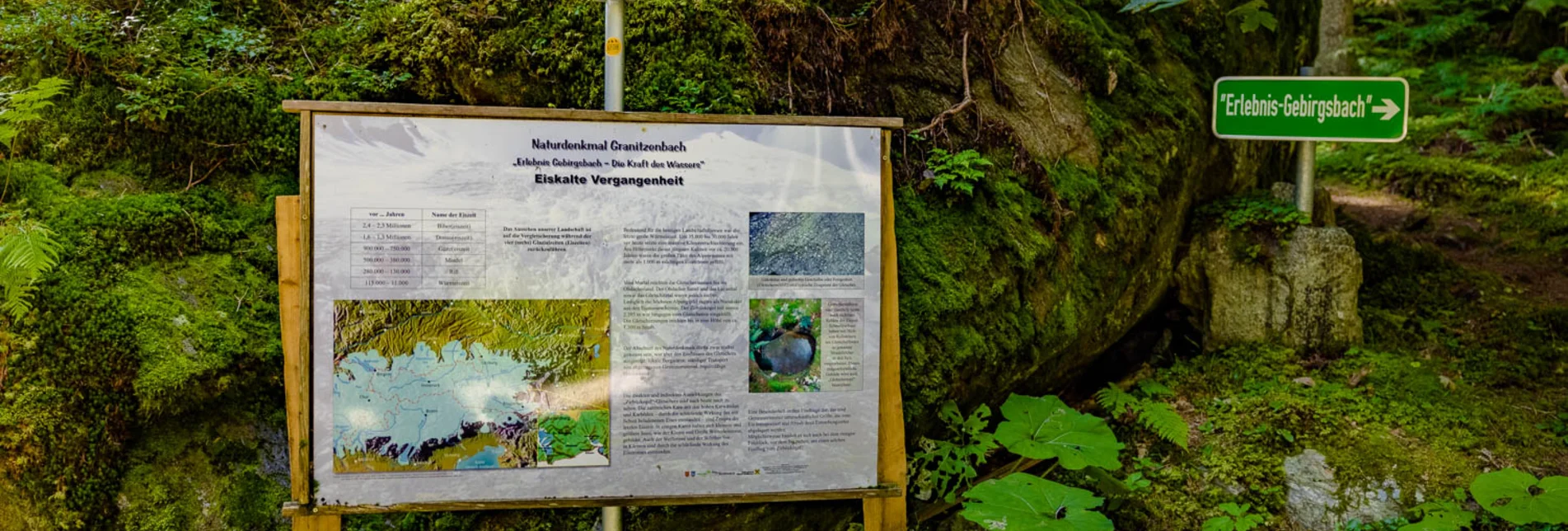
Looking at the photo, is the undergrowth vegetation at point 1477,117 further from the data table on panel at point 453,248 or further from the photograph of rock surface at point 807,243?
the data table on panel at point 453,248

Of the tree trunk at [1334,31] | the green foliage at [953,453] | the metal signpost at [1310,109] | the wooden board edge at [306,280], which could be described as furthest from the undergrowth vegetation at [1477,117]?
the wooden board edge at [306,280]

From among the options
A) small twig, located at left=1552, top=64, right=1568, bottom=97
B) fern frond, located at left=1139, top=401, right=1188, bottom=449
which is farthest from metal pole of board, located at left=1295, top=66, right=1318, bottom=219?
small twig, located at left=1552, top=64, right=1568, bottom=97

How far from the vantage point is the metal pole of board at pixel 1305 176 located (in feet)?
15.6

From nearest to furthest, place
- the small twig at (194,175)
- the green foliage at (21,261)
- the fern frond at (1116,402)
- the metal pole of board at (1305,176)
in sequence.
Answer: the green foliage at (21,261), the small twig at (194,175), the fern frond at (1116,402), the metal pole of board at (1305,176)

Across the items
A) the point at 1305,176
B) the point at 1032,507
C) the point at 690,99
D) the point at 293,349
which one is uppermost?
the point at 690,99

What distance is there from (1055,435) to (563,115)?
2.48 meters

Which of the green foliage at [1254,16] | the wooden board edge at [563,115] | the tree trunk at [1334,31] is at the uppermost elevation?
the tree trunk at [1334,31]

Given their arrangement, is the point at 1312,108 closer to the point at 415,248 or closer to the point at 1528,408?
the point at 1528,408

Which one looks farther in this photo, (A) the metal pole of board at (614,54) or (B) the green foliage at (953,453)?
(B) the green foliage at (953,453)

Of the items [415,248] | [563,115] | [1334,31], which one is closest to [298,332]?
[415,248]

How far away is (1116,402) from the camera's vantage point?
174 inches

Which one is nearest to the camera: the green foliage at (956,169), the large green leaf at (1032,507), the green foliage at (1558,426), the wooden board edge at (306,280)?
the wooden board edge at (306,280)

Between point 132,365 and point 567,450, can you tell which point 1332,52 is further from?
point 132,365

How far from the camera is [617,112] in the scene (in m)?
3.03
